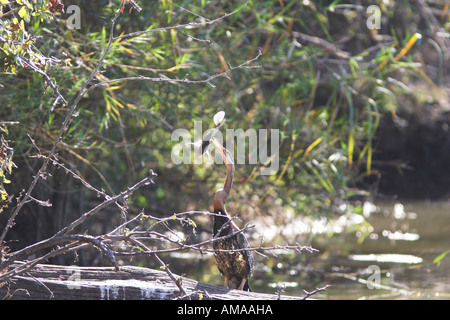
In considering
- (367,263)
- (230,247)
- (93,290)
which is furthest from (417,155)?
(93,290)

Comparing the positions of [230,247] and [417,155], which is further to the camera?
[417,155]

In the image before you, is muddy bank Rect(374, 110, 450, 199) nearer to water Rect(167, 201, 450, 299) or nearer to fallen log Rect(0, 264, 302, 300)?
water Rect(167, 201, 450, 299)

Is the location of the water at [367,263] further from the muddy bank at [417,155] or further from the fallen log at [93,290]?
the fallen log at [93,290]

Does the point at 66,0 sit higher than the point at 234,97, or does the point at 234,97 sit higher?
the point at 66,0

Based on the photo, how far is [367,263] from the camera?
16.7ft

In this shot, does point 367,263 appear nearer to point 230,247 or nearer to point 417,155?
point 230,247

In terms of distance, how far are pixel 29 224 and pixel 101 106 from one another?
103cm

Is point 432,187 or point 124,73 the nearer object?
point 124,73
